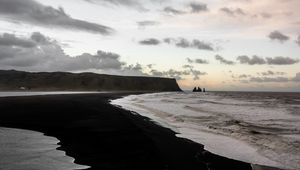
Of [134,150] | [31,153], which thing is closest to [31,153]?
[31,153]

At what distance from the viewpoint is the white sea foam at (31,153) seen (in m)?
→ 11.9

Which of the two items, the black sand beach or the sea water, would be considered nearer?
the sea water

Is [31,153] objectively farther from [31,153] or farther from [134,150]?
[134,150]

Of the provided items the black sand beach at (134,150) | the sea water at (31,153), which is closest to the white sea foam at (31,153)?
the sea water at (31,153)

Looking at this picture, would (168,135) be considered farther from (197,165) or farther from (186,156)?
(197,165)

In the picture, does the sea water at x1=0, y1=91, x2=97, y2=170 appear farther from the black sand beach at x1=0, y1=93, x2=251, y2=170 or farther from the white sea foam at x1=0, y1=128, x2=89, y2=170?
the black sand beach at x1=0, y1=93, x2=251, y2=170

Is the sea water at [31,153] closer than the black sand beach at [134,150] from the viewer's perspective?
Yes

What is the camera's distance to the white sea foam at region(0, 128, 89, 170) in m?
11.9

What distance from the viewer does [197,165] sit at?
12453mm

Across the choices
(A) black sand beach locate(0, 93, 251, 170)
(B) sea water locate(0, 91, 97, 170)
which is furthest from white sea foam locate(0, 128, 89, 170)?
(A) black sand beach locate(0, 93, 251, 170)

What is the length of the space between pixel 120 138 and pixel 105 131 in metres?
2.75

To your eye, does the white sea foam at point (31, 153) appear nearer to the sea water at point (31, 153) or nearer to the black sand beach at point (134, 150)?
the sea water at point (31, 153)

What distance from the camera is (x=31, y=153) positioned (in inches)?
551

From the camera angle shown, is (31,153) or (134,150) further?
(134,150)
